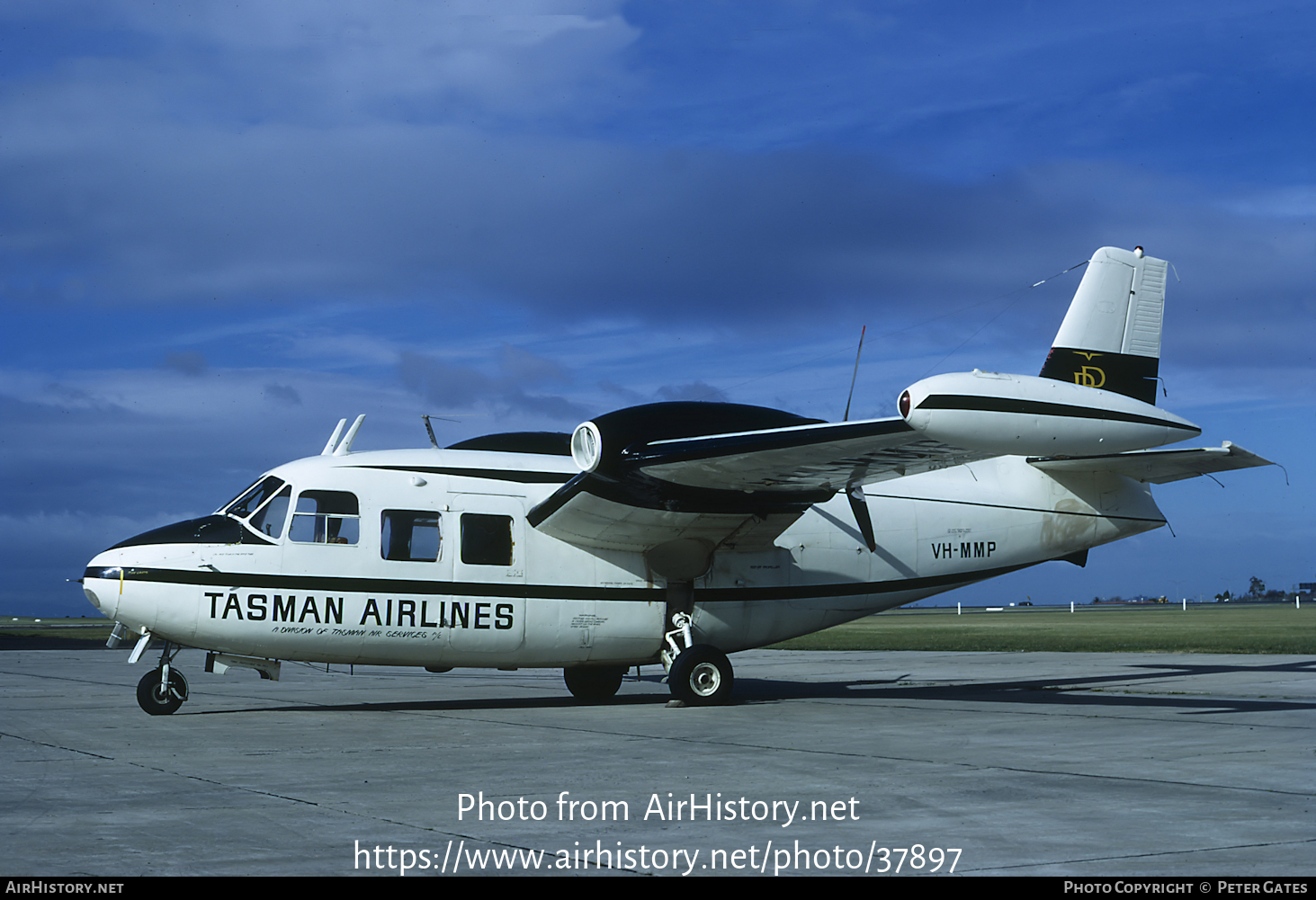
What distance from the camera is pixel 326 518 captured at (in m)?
14.5

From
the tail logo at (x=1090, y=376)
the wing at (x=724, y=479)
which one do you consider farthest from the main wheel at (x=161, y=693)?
the tail logo at (x=1090, y=376)

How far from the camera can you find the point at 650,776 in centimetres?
888

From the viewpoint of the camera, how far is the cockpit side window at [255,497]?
14484 mm

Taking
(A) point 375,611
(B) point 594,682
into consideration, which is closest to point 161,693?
(A) point 375,611

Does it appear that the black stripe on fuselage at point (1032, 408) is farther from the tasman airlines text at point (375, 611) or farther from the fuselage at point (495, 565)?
the tasman airlines text at point (375, 611)

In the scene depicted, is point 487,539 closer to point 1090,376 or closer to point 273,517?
point 273,517

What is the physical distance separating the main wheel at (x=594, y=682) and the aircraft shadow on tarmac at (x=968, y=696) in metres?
0.17

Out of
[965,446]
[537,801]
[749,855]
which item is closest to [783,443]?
[965,446]

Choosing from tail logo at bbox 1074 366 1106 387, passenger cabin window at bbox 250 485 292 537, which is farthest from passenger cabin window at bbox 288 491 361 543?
tail logo at bbox 1074 366 1106 387

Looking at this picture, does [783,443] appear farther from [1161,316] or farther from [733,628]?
[1161,316]

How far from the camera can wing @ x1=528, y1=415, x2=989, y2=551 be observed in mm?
12547

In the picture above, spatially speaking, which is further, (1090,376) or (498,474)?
(1090,376)

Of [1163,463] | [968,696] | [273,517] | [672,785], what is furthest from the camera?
[968,696]

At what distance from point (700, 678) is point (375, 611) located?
4.26m
